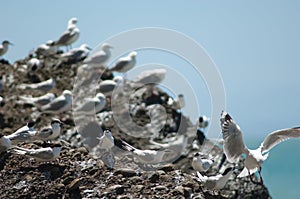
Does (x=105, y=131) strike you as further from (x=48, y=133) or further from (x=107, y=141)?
(x=48, y=133)

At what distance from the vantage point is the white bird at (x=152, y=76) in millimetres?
23442

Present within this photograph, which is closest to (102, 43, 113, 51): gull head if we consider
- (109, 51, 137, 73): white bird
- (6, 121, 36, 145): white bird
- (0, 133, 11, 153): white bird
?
(109, 51, 137, 73): white bird

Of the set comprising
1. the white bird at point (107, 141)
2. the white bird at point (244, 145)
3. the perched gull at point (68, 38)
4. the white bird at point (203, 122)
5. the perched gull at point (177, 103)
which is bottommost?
the white bird at point (203, 122)

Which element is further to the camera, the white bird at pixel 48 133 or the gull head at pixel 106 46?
the gull head at pixel 106 46

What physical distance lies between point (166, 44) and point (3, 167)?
→ 20.0 feet

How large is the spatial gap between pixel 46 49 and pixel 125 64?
4.36 meters

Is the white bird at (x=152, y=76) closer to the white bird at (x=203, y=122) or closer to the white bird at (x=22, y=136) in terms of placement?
the white bird at (x=203, y=122)

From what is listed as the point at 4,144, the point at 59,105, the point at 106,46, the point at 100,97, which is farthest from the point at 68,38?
the point at 4,144

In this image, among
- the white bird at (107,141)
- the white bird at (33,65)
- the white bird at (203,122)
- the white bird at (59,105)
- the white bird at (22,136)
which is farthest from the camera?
the white bird at (33,65)

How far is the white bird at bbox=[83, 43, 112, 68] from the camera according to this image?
25.4m

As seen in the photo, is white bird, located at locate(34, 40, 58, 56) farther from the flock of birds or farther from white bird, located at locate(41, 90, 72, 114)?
white bird, located at locate(41, 90, 72, 114)

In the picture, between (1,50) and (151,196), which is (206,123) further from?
(151,196)

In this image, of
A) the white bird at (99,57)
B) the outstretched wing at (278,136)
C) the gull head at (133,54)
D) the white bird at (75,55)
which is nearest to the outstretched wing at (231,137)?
the outstretched wing at (278,136)

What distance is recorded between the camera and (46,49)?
28.4 meters
